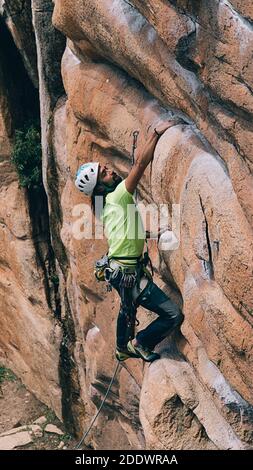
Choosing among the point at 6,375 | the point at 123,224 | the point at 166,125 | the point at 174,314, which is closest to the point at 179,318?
the point at 174,314

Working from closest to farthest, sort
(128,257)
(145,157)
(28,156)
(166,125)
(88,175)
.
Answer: (145,157)
(166,125)
(88,175)
(128,257)
(28,156)

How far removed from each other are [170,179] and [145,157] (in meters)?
0.34

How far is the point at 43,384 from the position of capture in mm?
15305

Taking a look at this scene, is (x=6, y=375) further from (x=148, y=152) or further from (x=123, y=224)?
(x=148, y=152)

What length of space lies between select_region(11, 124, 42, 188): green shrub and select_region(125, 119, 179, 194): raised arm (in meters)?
5.51

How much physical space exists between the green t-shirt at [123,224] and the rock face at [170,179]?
324mm

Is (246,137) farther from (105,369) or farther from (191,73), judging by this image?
(105,369)

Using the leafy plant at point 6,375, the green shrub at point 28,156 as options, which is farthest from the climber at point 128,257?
the leafy plant at point 6,375

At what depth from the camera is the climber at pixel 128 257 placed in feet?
29.1

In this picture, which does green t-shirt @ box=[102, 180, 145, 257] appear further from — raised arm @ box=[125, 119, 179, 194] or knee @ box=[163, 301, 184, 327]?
knee @ box=[163, 301, 184, 327]

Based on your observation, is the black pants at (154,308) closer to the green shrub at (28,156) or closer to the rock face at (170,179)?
the rock face at (170,179)

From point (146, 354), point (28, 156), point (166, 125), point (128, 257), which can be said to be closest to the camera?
point (166, 125)

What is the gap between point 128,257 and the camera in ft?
29.8

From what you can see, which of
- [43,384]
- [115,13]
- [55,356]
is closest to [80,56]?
Result: [115,13]
